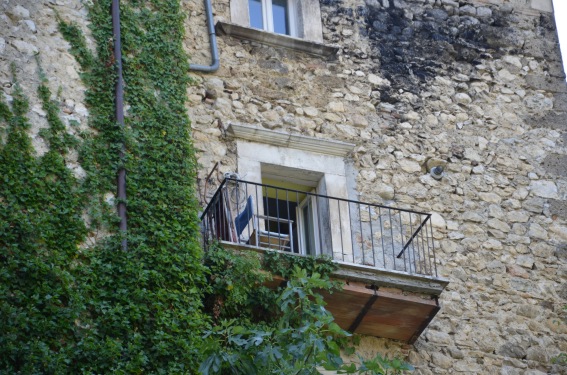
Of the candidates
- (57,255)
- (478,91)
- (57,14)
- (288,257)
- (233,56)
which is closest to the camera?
(57,255)

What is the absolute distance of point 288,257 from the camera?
1109 cm

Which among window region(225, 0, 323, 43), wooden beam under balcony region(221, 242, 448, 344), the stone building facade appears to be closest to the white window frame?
the stone building facade

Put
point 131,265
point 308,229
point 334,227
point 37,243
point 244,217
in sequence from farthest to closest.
Result: 1. point 308,229
2. point 334,227
3. point 244,217
4. point 131,265
5. point 37,243

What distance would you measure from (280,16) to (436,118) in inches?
77.3

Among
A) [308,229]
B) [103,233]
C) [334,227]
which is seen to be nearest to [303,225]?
[308,229]

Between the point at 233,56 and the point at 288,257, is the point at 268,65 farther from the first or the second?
the point at 288,257

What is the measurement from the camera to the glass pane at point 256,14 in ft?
43.5

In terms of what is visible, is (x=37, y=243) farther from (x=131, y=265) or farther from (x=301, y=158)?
(x=301, y=158)

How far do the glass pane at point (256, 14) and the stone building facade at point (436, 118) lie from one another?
12.0 inches

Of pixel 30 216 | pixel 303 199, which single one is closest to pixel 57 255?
pixel 30 216

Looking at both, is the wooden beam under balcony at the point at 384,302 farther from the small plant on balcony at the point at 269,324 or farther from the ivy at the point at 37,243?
the ivy at the point at 37,243

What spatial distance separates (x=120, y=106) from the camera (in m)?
11.5

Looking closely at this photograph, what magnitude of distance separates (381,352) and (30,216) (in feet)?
11.2

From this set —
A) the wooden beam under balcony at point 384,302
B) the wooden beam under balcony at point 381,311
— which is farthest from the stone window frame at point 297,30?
the wooden beam under balcony at point 381,311
